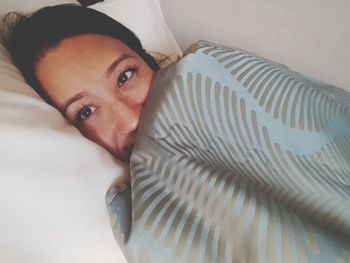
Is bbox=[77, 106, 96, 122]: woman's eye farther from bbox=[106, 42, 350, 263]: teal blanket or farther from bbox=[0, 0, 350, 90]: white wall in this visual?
bbox=[0, 0, 350, 90]: white wall

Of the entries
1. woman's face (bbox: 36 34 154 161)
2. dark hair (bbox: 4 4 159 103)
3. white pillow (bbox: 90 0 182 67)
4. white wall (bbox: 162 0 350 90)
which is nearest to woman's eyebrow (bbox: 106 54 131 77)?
woman's face (bbox: 36 34 154 161)

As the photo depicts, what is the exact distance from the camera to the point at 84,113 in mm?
686

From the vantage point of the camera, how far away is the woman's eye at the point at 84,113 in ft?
2.22

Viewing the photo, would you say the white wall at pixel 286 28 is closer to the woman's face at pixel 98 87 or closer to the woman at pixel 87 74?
the woman at pixel 87 74

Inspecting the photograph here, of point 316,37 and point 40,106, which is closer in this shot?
point 40,106

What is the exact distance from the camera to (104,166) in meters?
0.52

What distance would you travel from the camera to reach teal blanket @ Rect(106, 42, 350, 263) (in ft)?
1.21

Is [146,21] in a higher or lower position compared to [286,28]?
lower

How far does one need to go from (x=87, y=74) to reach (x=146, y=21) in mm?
531

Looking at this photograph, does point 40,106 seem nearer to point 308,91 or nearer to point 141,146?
point 141,146

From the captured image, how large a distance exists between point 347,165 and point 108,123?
46 cm

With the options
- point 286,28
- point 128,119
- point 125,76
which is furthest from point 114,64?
point 286,28

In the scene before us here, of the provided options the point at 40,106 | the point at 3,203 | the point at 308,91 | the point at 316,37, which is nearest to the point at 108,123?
the point at 40,106

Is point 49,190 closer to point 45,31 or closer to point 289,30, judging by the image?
point 45,31
